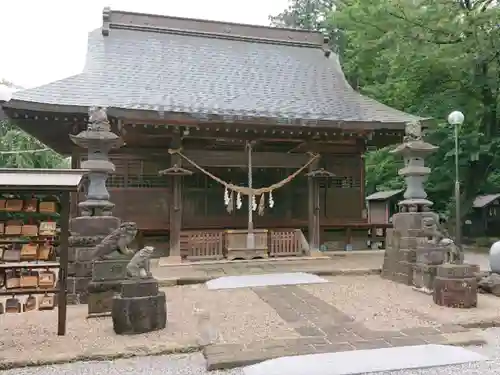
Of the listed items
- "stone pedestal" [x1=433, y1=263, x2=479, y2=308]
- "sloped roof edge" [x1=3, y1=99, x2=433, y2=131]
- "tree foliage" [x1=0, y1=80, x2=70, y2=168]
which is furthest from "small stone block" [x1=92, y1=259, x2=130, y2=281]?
"tree foliage" [x1=0, y1=80, x2=70, y2=168]

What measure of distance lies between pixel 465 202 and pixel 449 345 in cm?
1124

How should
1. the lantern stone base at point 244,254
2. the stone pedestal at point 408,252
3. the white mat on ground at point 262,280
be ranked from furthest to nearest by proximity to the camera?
the lantern stone base at point 244,254
the white mat on ground at point 262,280
the stone pedestal at point 408,252

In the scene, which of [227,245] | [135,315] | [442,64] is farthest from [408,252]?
[442,64]

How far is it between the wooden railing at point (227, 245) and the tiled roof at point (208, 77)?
291 cm

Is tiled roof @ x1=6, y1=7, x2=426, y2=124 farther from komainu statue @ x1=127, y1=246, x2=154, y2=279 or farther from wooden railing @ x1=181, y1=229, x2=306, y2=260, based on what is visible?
komainu statue @ x1=127, y1=246, x2=154, y2=279

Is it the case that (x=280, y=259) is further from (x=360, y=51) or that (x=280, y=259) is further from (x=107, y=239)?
(x=360, y=51)

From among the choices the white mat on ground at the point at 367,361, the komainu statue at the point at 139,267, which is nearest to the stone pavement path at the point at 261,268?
Answer: the komainu statue at the point at 139,267

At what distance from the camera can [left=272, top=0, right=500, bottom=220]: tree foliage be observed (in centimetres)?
1152

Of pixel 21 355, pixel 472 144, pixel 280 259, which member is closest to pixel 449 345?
pixel 21 355

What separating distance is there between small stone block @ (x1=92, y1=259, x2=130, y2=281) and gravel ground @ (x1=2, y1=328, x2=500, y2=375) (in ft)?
6.43

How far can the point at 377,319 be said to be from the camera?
4.91m

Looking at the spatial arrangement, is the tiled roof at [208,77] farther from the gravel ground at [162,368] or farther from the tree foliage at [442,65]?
the gravel ground at [162,368]

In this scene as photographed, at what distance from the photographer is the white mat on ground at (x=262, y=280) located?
697 centimetres

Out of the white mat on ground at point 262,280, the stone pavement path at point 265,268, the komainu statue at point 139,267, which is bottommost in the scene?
the white mat on ground at point 262,280
